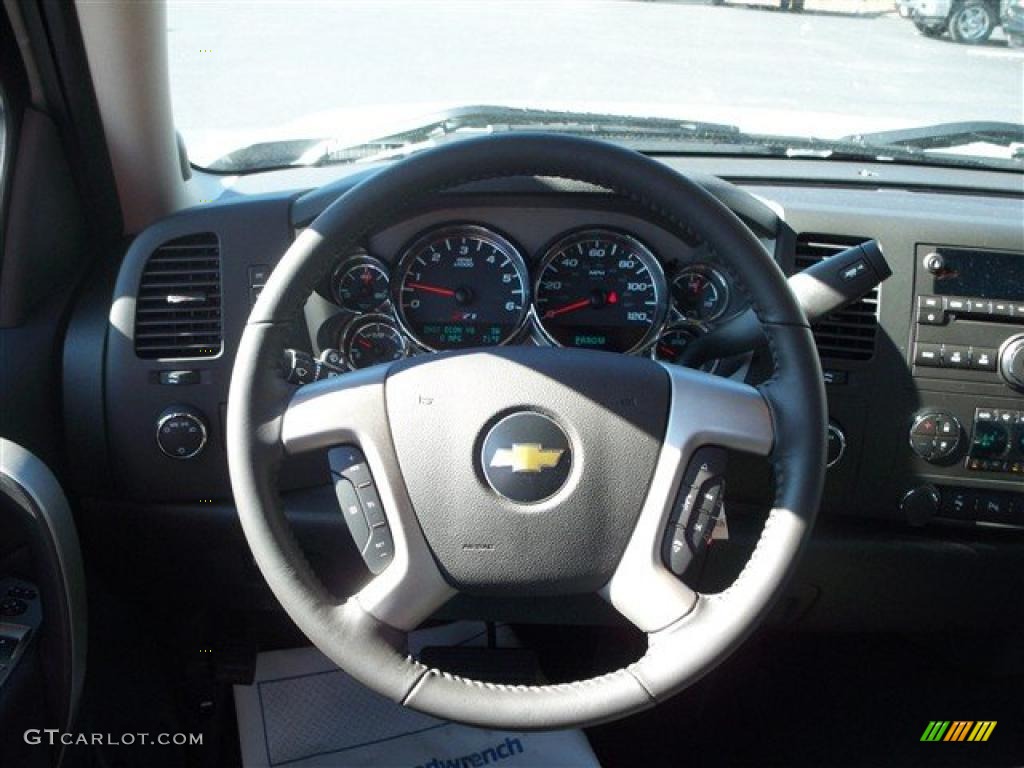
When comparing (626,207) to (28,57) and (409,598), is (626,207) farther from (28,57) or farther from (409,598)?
(28,57)

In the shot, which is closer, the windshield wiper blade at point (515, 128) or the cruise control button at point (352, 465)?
the cruise control button at point (352, 465)

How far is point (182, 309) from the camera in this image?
2105 mm

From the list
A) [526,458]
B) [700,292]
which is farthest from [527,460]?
[700,292]

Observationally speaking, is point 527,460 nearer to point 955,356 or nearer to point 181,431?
point 181,431

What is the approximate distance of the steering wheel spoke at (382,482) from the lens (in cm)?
152

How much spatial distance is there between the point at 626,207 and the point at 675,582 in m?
0.79

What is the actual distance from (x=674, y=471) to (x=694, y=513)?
0.06 metres

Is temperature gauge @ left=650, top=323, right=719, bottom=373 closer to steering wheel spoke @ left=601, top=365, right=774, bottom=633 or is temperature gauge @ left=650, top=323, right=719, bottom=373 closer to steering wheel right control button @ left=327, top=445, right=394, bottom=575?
steering wheel spoke @ left=601, top=365, right=774, bottom=633

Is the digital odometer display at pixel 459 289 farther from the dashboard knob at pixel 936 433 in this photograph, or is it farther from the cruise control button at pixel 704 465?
the dashboard knob at pixel 936 433

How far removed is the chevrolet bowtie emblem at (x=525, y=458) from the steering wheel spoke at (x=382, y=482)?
138 millimetres
